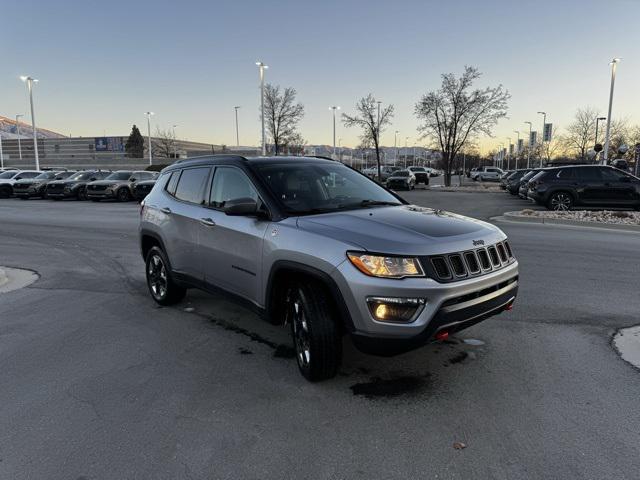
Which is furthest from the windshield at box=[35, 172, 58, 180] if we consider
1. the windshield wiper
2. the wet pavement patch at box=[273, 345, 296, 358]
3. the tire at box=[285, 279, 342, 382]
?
the tire at box=[285, 279, 342, 382]

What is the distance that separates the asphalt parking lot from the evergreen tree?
11098 centimetres

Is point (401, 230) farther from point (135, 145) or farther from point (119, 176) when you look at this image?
point (135, 145)

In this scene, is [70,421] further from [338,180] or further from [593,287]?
[593,287]

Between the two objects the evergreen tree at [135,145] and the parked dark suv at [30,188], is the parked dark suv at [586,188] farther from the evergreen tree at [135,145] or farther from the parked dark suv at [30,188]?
the evergreen tree at [135,145]

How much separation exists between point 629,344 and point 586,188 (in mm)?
14049

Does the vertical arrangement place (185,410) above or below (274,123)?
below

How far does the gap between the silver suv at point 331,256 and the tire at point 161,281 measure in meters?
0.37

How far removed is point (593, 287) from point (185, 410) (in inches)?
228

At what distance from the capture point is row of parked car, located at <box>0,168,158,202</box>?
80.7 ft

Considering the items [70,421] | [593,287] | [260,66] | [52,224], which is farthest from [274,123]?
[70,421]

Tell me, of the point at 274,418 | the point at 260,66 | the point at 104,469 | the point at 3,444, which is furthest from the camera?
the point at 260,66

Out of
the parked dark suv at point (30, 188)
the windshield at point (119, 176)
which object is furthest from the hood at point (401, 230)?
the parked dark suv at point (30, 188)

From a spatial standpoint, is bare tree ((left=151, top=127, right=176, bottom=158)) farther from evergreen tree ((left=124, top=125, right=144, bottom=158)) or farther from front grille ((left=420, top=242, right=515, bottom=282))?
front grille ((left=420, top=242, right=515, bottom=282))

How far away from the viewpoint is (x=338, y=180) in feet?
16.0
